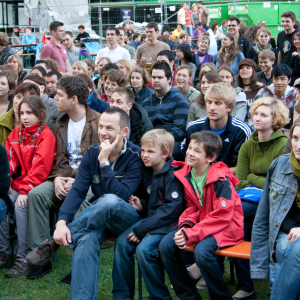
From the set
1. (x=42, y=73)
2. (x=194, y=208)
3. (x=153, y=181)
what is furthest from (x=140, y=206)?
(x=42, y=73)

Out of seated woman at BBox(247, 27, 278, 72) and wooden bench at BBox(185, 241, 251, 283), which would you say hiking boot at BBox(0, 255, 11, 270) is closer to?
wooden bench at BBox(185, 241, 251, 283)

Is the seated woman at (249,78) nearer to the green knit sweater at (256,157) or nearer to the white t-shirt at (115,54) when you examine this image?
the green knit sweater at (256,157)

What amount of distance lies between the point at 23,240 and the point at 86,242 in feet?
3.92

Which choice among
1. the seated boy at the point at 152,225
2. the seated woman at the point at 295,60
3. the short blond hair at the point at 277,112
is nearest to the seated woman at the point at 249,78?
the seated woman at the point at 295,60

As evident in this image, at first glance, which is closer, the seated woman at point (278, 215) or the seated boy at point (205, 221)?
the seated woman at point (278, 215)

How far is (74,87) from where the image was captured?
4512 millimetres

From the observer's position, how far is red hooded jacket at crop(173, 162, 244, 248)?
3.16 m

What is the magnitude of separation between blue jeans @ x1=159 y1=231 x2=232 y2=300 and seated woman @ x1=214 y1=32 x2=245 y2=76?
16.9 feet

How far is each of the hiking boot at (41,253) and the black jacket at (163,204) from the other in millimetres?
672

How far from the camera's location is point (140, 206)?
12.0ft

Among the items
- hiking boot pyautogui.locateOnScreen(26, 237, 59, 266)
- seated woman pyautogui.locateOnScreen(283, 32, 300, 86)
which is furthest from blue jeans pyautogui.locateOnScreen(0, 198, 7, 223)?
seated woman pyautogui.locateOnScreen(283, 32, 300, 86)

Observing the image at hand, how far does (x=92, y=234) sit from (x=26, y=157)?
1456 millimetres

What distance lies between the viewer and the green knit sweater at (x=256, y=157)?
3.78 m

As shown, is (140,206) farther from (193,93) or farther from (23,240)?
(193,93)
